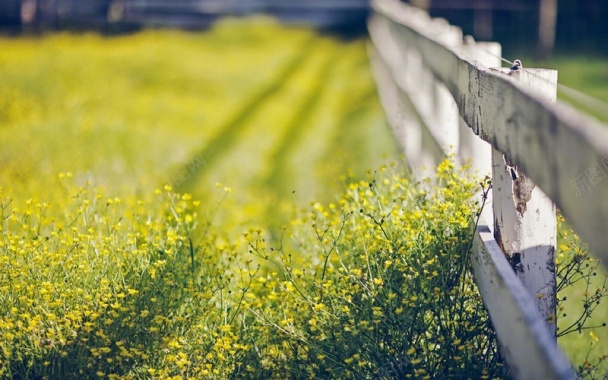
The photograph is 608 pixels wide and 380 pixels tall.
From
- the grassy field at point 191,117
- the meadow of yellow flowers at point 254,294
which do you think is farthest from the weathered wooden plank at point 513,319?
the grassy field at point 191,117

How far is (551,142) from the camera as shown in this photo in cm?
239

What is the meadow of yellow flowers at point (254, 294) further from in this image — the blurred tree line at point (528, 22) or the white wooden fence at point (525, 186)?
the blurred tree line at point (528, 22)

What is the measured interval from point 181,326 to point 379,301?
783mm

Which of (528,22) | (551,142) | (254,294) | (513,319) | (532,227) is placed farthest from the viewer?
(528,22)

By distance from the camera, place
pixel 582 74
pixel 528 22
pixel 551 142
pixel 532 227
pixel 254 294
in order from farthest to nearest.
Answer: pixel 528 22
pixel 582 74
pixel 254 294
pixel 532 227
pixel 551 142

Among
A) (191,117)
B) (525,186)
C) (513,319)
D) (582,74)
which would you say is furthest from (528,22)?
(513,319)

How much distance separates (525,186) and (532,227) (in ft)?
0.44

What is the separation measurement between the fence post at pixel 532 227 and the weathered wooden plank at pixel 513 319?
97 millimetres

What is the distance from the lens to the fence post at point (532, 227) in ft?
9.91

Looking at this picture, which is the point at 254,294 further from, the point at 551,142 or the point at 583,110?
the point at 583,110

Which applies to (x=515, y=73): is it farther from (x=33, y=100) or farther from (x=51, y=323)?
(x=33, y=100)

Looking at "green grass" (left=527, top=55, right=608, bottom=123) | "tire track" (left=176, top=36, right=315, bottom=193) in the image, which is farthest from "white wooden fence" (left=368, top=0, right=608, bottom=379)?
"green grass" (left=527, top=55, right=608, bottom=123)

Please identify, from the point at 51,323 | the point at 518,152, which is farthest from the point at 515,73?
the point at 51,323

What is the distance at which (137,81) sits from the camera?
13.9m
